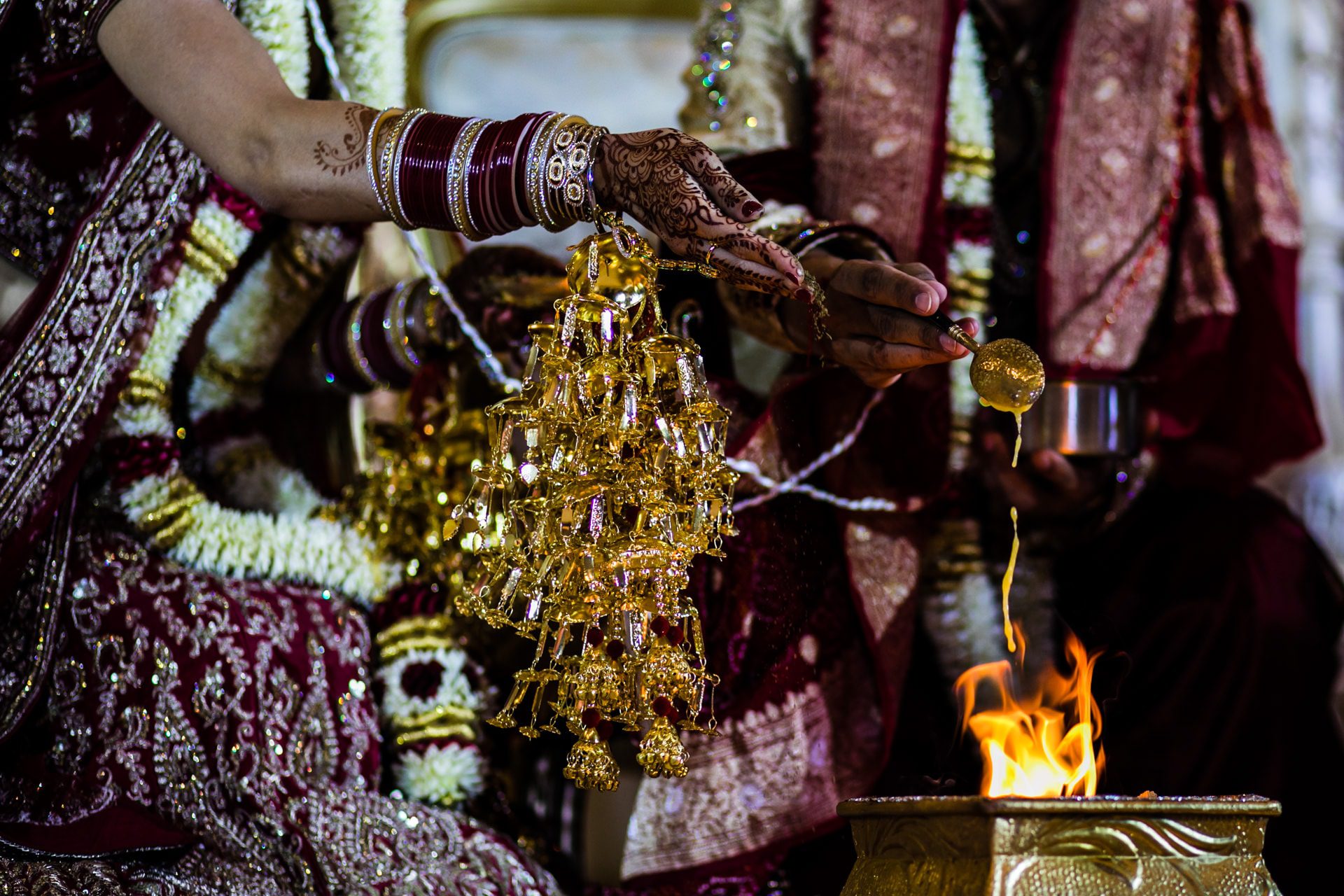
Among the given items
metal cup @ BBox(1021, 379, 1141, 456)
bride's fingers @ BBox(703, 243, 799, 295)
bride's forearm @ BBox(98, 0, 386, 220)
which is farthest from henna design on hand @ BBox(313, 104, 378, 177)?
metal cup @ BBox(1021, 379, 1141, 456)

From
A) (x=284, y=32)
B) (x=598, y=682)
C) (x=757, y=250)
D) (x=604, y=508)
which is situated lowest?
(x=598, y=682)

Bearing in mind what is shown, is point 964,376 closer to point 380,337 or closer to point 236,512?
point 380,337

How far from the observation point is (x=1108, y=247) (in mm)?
1840

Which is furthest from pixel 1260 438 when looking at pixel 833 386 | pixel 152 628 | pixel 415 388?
pixel 152 628

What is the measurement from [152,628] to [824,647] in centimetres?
73

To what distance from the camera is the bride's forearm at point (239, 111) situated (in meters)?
1.22

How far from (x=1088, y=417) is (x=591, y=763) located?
2.69 feet

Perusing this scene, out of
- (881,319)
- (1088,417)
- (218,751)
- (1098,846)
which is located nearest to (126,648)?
(218,751)

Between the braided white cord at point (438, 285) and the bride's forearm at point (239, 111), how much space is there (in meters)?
0.26

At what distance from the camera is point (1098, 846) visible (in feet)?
3.09

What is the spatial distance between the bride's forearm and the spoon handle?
1.66 ft

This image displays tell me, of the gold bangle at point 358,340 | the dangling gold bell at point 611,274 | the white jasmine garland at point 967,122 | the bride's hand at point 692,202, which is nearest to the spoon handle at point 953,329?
the bride's hand at point 692,202

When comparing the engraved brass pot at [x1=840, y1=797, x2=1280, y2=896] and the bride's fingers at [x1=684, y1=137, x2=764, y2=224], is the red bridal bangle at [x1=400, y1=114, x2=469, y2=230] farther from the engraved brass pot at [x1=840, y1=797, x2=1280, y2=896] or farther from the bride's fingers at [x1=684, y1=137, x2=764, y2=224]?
Answer: the engraved brass pot at [x1=840, y1=797, x2=1280, y2=896]

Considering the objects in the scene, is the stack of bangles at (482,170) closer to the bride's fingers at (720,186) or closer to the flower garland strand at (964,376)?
the bride's fingers at (720,186)
